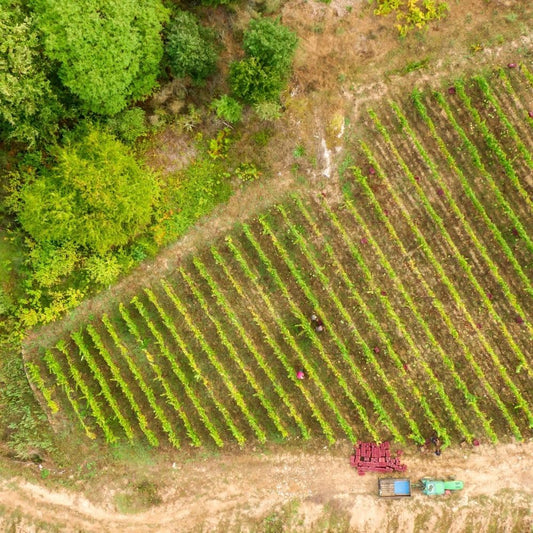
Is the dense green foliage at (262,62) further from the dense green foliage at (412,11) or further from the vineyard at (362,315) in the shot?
the dense green foliage at (412,11)

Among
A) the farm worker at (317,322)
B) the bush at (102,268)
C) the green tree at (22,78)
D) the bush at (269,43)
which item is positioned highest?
the green tree at (22,78)

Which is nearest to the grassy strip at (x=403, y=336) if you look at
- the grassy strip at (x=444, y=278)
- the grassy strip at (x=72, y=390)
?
the grassy strip at (x=444, y=278)

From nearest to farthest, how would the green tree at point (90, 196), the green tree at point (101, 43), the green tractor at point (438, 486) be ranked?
the green tree at point (101, 43), the green tree at point (90, 196), the green tractor at point (438, 486)

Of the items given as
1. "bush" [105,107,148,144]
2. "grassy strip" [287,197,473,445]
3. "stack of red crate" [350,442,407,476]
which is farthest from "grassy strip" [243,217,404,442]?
"bush" [105,107,148,144]

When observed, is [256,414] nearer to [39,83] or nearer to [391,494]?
[391,494]

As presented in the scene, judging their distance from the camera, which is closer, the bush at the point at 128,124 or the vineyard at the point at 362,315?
the bush at the point at 128,124

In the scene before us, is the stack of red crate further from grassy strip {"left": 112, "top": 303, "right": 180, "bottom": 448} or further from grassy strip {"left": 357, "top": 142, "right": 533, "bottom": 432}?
grassy strip {"left": 112, "top": 303, "right": 180, "bottom": 448}

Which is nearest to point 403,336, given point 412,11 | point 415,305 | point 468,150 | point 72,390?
point 415,305
